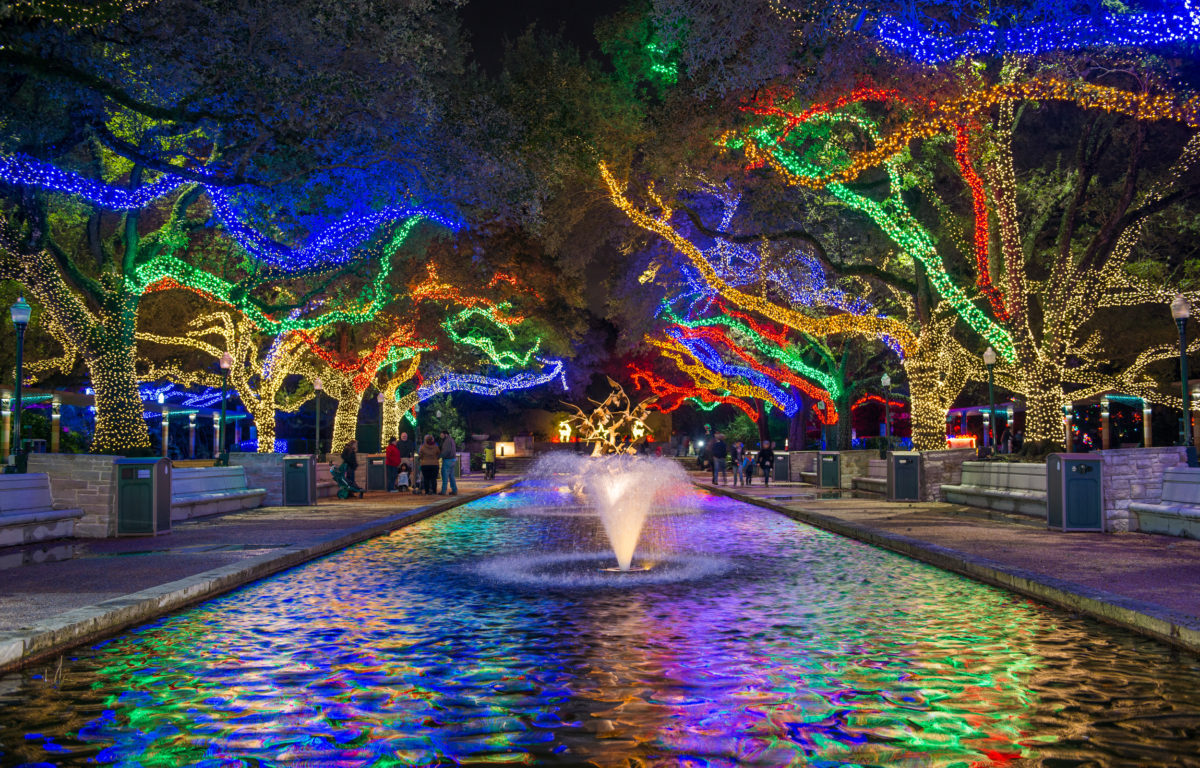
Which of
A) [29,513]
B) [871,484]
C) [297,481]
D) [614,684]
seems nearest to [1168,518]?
[614,684]

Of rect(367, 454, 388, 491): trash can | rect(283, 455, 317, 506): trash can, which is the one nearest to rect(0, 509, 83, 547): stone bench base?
rect(283, 455, 317, 506): trash can

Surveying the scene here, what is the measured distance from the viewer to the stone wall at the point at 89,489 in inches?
642

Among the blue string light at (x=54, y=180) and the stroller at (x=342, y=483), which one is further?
the stroller at (x=342, y=483)

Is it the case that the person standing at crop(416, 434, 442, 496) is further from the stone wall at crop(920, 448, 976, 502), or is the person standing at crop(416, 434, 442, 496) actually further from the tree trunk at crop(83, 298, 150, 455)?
the stone wall at crop(920, 448, 976, 502)

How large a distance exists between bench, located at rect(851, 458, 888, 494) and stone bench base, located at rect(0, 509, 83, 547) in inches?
769

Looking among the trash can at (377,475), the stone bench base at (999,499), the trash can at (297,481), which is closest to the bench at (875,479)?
the stone bench base at (999,499)

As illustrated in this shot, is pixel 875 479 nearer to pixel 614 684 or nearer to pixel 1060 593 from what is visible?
pixel 1060 593

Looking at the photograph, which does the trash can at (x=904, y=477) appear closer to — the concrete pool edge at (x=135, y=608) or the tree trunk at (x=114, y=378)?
the concrete pool edge at (x=135, y=608)

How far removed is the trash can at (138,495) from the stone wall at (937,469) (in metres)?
17.4

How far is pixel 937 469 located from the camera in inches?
1038

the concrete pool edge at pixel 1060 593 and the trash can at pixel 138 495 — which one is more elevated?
the trash can at pixel 138 495

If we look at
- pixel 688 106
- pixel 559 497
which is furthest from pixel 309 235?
pixel 559 497

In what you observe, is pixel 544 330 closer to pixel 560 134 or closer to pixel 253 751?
pixel 560 134

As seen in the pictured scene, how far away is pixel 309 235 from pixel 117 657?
18437 millimetres
